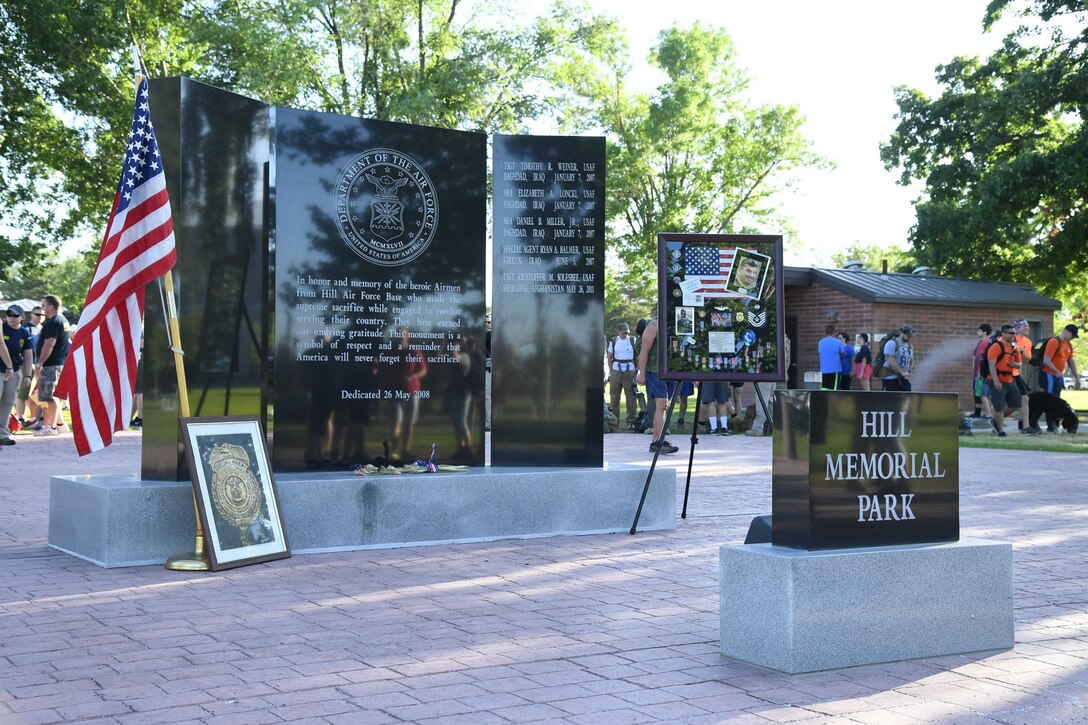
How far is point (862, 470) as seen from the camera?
501 cm

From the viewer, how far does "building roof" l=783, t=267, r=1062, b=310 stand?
2542 centimetres

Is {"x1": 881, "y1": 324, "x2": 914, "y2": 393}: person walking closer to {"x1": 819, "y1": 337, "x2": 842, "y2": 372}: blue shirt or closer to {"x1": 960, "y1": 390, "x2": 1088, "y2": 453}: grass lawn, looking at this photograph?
{"x1": 819, "y1": 337, "x2": 842, "y2": 372}: blue shirt

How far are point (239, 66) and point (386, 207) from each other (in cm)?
2266

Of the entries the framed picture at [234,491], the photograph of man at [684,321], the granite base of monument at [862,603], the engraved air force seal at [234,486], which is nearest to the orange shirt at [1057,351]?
Answer: the photograph of man at [684,321]

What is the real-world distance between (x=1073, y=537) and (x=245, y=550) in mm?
6127

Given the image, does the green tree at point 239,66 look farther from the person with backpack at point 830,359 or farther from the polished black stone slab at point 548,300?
the polished black stone slab at point 548,300

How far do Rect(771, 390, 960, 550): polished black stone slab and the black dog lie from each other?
16597 mm

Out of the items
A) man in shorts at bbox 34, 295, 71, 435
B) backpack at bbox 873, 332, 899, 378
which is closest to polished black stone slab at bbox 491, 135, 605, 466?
man in shorts at bbox 34, 295, 71, 435

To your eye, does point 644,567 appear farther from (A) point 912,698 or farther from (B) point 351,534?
(A) point 912,698

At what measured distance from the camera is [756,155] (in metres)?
43.0

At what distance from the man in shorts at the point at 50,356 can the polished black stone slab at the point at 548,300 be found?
9.75 meters

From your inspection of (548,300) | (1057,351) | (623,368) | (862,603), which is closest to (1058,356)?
(1057,351)

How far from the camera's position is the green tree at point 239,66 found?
1051 inches

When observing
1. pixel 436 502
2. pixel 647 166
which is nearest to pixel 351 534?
pixel 436 502
